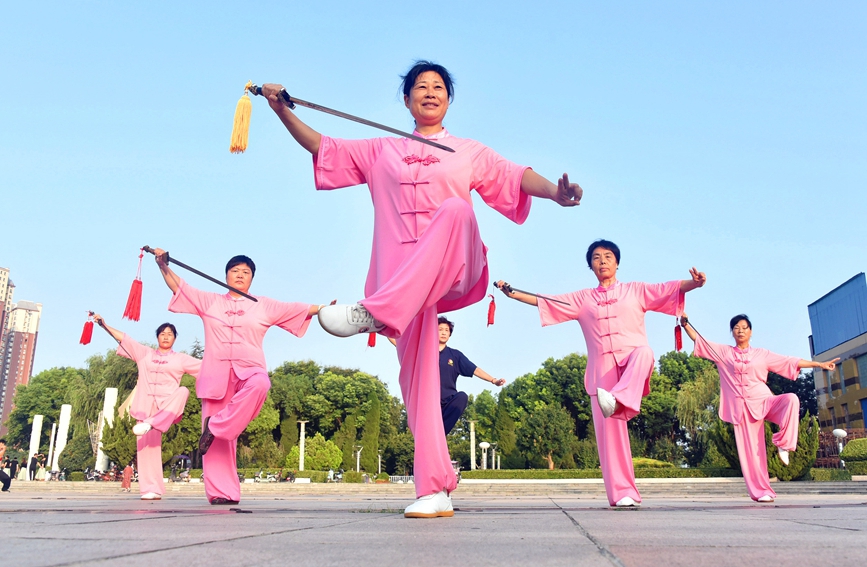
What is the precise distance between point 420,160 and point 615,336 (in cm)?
316

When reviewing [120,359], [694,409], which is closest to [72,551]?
[120,359]

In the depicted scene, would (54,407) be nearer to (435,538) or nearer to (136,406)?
(136,406)

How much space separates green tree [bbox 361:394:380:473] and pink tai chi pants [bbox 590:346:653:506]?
4394 cm

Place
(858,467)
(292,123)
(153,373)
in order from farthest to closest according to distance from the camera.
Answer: (858,467) → (153,373) → (292,123)

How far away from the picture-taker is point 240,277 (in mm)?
6930

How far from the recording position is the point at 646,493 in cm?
1655

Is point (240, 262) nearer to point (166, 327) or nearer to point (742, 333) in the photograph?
point (166, 327)

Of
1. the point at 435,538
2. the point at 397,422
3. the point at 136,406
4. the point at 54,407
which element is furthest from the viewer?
the point at 54,407

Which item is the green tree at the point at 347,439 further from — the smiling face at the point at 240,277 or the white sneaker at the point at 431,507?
the white sneaker at the point at 431,507

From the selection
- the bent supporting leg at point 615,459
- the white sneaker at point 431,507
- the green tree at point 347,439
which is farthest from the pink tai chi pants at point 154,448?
the green tree at point 347,439

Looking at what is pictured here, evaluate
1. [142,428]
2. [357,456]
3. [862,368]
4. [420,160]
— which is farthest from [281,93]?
[357,456]

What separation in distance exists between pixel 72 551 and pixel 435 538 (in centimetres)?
97

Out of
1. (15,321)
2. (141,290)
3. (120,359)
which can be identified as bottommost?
(141,290)

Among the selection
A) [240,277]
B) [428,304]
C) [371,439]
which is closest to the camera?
[428,304]
